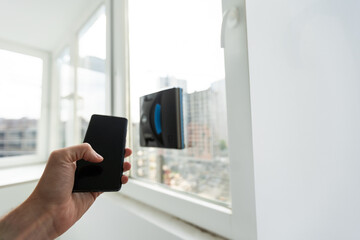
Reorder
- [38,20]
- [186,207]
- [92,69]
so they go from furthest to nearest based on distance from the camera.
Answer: [92,69], [38,20], [186,207]

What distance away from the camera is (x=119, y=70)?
89cm

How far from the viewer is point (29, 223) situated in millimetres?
400

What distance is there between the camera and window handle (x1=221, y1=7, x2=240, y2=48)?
45 centimetres

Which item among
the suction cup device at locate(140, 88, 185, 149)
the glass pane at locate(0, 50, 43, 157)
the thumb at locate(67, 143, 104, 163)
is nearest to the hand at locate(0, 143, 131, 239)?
the thumb at locate(67, 143, 104, 163)

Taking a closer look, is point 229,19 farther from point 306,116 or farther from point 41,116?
point 41,116

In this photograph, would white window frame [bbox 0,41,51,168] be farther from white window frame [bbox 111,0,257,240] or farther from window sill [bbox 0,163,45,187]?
white window frame [bbox 111,0,257,240]

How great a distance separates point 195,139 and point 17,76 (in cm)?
110

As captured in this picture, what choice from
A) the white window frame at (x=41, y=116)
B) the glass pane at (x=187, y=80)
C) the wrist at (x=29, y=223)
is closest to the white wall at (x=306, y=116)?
the glass pane at (x=187, y=80)

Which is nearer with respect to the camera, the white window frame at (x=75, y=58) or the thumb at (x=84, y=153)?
the thumb at (x=84, y=153)

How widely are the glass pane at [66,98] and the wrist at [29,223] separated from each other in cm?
97

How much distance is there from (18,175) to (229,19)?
1.29 metres

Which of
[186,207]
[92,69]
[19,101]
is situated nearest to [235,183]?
[186,207]

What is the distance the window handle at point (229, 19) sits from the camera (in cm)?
45

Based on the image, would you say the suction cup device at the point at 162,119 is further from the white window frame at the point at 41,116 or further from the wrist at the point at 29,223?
the white window frame at the point at 41,116
